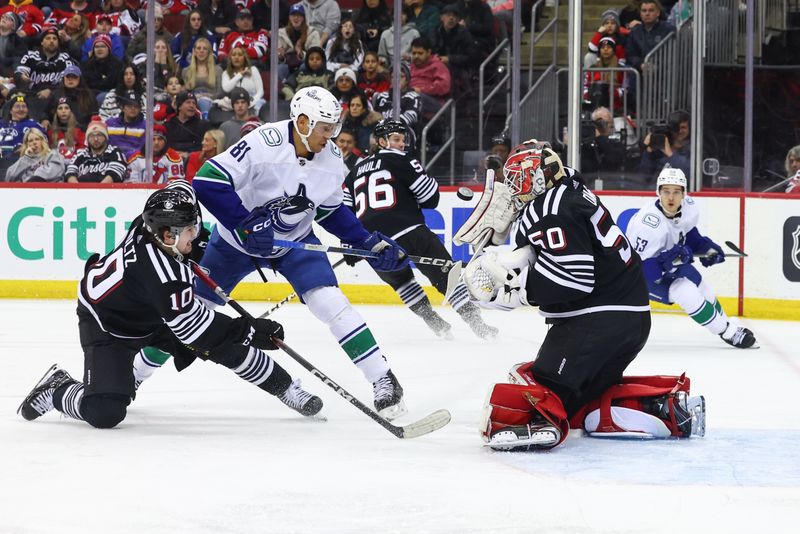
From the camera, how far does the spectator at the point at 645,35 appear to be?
8.25 metres

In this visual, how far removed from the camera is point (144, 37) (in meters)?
8.43

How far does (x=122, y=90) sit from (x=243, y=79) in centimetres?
83

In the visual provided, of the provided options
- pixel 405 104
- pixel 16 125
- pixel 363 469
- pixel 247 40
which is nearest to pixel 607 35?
pixel 405 104

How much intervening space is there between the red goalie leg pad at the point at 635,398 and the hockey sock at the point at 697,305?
7.59 feet

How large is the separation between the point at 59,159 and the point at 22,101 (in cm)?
58

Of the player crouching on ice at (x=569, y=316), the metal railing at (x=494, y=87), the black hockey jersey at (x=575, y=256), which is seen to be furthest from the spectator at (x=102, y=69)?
the black hockey jersey at (x=575, y=256)

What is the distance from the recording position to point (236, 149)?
14.2 ft

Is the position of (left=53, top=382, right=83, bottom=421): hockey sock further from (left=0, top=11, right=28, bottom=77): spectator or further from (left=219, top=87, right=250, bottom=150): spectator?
(left=0, top=11, right=28, bottom=77): spectator

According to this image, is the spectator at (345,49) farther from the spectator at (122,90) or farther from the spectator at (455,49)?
the spectator at (122,90)

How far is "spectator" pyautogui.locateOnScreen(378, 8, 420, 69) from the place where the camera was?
8.30 meters

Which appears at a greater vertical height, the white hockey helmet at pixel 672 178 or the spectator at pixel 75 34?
the spectator at pixel 75 34

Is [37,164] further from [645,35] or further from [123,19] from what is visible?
[645,35]

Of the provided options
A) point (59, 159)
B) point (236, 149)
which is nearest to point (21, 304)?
point (59, 159)

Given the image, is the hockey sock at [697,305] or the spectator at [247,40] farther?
the spectator at [247,40]
